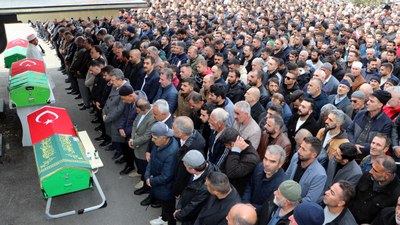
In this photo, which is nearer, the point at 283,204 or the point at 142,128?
the point at 283,204

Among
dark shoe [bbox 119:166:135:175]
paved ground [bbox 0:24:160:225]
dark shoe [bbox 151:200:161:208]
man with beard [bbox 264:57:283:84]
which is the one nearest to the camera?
paved ground [bbox 0:24:160:225]

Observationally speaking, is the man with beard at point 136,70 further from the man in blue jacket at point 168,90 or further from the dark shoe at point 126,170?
the dark shoe at point 126,170

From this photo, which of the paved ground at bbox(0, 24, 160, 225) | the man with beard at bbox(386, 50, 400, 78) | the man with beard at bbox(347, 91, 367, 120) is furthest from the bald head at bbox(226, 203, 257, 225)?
the man with beard at bbox(386, 50, 400, 78)

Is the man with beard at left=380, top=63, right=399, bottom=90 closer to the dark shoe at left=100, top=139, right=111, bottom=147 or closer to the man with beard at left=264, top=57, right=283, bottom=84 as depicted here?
the man with beard at left=264, top=57, right=283, bottom=84

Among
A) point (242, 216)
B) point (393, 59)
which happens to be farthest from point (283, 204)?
point (393, 59)

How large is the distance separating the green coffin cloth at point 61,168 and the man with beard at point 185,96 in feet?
5.27

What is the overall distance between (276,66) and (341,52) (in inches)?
93.9

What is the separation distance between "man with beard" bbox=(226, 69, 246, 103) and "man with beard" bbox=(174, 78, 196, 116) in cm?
69

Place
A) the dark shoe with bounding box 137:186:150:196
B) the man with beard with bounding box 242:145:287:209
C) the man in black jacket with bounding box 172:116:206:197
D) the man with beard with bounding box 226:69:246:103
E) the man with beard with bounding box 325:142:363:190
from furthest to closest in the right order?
the man with beard with bounding box 226:69:246:103
the dark shoe with bounding box 137:186:150:196
the man in black jacket with bounding box 172:116:206:197
the man with beard with bounding box 325:142:363:190
the man with beard with bounding box 242:145:287:209

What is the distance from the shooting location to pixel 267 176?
12.0ft

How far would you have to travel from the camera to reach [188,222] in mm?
3992

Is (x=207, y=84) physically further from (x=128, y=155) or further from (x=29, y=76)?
(x=29, y=76)

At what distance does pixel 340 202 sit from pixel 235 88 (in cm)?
321

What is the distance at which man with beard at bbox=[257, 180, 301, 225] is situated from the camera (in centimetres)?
303
